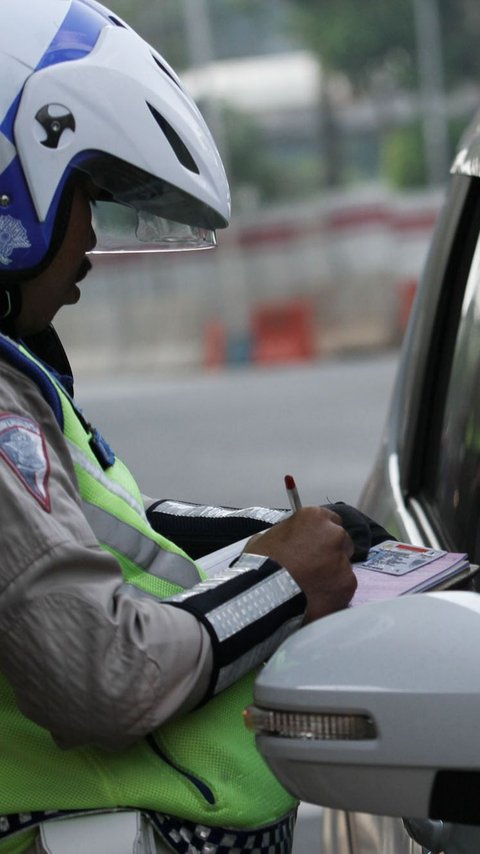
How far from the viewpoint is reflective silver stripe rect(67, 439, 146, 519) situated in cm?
194

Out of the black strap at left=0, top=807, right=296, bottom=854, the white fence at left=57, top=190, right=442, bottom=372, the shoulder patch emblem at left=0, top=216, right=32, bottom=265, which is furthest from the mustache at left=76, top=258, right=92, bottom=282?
the white fence at left=57, top=190, right=442, bottom=372

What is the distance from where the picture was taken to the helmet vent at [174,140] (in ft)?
6.69

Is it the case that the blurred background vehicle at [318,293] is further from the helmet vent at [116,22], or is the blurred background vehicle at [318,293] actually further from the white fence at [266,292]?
the helmet vent at [116,22]

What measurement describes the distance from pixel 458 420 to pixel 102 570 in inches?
52.3

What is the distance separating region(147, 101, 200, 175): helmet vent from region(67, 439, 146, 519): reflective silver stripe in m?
0.36

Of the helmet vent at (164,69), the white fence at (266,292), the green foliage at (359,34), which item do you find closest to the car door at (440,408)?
the helmet vent at (164,69)

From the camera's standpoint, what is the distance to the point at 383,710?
154 centimetres

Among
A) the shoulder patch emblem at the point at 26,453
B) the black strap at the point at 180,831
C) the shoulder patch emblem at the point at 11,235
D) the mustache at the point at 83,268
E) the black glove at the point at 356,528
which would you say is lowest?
the black strap at the point at 180,831

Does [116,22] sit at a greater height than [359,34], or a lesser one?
greater

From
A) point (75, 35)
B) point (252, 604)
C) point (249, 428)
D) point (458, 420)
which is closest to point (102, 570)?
point (252, 604)

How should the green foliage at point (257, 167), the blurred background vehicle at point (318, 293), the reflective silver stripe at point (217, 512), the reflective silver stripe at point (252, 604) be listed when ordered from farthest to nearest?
1. the green foliage at point (257, 167)
2. the blurred background vehicle at point (318, 293)
3. the reflective silver stripe at point (217, 512)
4. the reflective silver stripe at point (252, 604)

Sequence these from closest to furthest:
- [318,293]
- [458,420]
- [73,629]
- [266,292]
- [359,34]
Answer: [73,629]
[458,420]
[318,293]
[266,292]
[359,34]

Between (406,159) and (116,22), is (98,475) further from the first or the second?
(406,159)

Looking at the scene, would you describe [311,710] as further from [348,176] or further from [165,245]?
[348,176]
